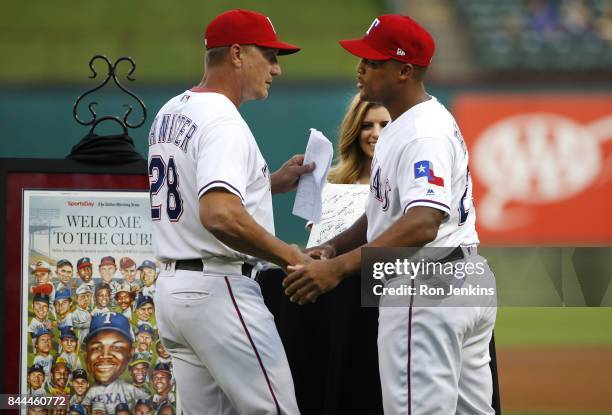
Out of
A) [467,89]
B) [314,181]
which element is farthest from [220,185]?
[467,89]

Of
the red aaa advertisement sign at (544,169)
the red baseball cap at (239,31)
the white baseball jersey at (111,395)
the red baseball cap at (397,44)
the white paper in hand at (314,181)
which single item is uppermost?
the red aaa advertisement sign at (544,169)

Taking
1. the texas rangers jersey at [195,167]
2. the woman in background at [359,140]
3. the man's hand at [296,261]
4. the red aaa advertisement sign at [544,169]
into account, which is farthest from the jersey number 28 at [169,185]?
the red aaa advertisement sign at [544,169]

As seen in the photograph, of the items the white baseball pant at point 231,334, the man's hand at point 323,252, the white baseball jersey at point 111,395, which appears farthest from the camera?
the white baseball jersey at point 111,395

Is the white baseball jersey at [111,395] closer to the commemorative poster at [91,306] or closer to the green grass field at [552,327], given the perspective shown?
the commemorative poster at [91,306]

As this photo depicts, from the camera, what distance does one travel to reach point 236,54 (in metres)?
3.34

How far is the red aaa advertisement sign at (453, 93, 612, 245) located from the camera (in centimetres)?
1415

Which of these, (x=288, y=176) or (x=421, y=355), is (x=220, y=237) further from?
(x=288, y=176)

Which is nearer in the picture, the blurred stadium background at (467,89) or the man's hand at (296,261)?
the man's hand at (296,261)

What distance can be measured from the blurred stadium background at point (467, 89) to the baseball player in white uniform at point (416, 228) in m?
6.15

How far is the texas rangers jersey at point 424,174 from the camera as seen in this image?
301cm

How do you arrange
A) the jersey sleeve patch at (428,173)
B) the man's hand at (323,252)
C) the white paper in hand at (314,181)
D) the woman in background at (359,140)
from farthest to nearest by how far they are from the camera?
1. the woman in background at (359,140)
2. the white paper in hand at (314,181)
3. the man's hand at (323,252)
4. the jersey sleeve patch at (428,173)

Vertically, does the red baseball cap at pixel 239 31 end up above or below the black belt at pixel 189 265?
above

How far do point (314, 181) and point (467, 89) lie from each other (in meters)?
11.5

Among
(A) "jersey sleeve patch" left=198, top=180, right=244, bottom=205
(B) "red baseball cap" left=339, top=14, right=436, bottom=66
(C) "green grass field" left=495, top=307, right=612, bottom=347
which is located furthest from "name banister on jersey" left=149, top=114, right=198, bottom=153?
(C) "green grass field" left=495, top=307, right=612, bottom=347
